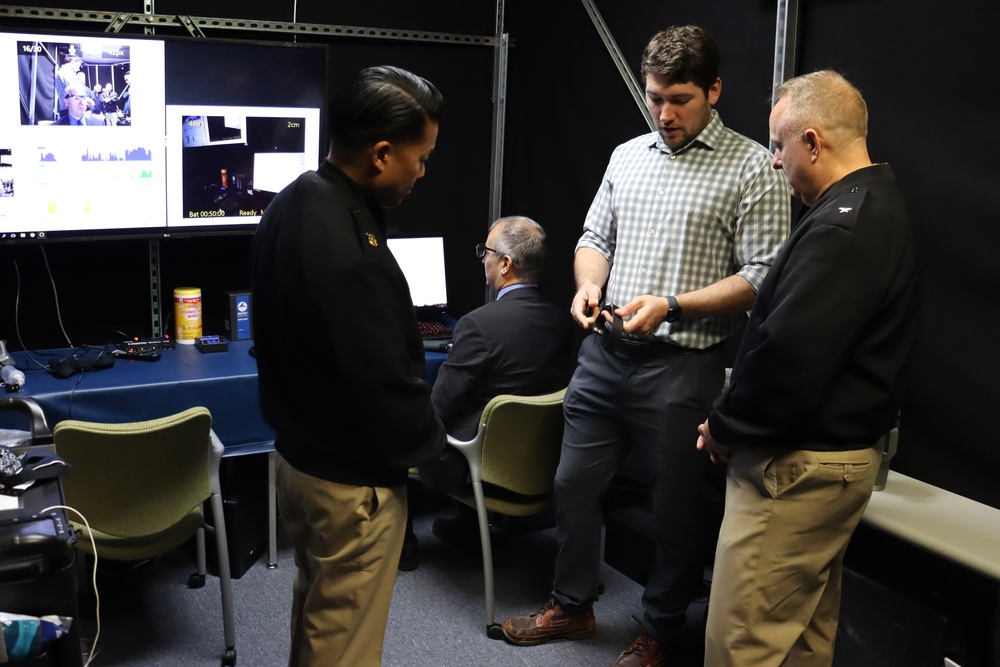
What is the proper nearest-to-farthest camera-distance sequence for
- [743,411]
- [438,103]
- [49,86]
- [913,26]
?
[438,103], [743,411], [913,26], [49,86]

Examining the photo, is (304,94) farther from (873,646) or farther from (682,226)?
(873,646)

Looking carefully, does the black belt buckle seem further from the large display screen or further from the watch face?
the large display screen

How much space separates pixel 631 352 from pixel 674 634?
0.77 metres

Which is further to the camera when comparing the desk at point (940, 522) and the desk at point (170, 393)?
the desk at point (170, 393)

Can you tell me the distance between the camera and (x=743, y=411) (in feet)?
6.34

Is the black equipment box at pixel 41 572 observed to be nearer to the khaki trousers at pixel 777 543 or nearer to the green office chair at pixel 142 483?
the green office chair at pixel 142 483

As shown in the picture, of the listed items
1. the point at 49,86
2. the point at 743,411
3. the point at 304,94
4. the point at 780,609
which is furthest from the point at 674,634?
the point at 49,86

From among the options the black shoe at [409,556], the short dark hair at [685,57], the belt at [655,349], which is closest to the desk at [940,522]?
the belt at [655,349]

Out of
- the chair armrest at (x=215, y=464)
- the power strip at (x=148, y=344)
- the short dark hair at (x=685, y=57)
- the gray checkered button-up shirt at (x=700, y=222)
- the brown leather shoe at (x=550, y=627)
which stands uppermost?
the short dark hair at (x=685, y=57)

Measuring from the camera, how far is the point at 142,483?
2426mm

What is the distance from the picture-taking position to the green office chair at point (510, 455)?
275cm

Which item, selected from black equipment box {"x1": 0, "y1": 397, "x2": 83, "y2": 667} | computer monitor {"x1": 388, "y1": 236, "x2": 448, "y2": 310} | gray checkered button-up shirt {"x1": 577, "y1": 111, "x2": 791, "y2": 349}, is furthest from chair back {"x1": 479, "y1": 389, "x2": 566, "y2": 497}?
black equipment box {"x1": 0, "y1": 397, "x2": 83, "y2": 667}

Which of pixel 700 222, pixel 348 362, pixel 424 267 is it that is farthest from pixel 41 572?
pixel 424 267

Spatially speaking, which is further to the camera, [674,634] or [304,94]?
[304,94]
